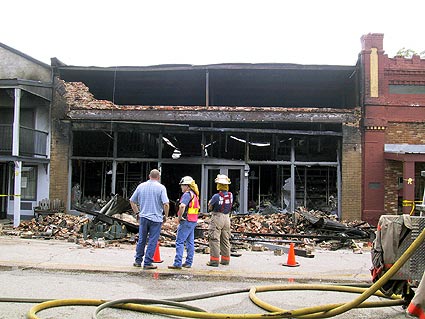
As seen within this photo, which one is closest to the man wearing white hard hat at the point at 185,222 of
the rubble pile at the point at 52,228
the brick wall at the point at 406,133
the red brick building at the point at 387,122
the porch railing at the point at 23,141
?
the rubble pile at the point at 52,228

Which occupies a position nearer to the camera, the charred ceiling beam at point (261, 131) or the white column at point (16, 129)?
the white column at point (16, 129)

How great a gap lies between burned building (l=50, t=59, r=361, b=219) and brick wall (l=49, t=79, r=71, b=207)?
4cm

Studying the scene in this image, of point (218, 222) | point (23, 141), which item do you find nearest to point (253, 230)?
point (218, 222)

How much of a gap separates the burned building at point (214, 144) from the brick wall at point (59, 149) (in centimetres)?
4

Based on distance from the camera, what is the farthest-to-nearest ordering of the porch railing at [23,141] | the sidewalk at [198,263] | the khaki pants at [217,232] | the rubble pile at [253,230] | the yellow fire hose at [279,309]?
the porch railing at [23,141], the rubble pile at [253,230], the khaki pants at [217,232], the sidewalk at [198,263], the yellow fire hose at [279,309]

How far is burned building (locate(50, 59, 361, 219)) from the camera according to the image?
57.8 feet

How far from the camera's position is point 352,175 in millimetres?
17672

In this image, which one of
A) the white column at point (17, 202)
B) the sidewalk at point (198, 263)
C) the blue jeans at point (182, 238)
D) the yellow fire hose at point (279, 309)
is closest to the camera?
the yellow fire hose at point (279, 309)

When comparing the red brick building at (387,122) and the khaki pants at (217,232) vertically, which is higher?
the red brick building at (387,122)

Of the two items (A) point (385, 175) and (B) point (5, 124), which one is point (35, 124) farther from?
(A) point (385, 175)

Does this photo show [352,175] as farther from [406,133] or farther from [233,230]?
[233,230]

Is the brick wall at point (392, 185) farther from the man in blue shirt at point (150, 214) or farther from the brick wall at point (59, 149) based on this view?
the brick wall at point (59, 149)

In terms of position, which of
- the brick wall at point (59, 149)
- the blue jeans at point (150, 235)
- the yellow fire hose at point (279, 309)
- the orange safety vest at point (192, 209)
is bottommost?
the yellow fire hose at point (279, 309)

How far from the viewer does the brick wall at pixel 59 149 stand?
59.8ft
